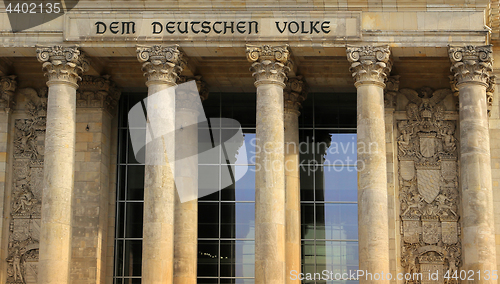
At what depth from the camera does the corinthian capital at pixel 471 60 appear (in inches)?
1503

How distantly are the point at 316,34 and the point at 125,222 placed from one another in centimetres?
1340

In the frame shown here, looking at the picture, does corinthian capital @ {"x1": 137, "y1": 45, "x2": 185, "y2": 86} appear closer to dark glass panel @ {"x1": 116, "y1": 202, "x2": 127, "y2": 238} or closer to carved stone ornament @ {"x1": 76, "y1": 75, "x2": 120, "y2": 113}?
carved stone ornament @ {"x1": 76, "y1": 75, "x2": 120, "y2": 113}

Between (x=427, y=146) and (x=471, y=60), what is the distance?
5.94 metres

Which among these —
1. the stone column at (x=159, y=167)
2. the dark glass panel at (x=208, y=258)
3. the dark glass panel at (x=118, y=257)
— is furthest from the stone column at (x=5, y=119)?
the dark glass panel at (x=208, y=258)

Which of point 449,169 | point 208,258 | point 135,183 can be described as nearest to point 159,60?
point 135,183

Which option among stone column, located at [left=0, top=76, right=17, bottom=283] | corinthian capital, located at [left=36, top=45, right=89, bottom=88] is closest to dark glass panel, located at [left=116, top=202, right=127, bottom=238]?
stone column, located at [left=0, top=76, right=17, bottom=283]

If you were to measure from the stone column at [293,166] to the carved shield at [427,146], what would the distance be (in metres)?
5.84

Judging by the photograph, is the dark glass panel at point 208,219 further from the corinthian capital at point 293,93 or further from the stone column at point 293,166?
the corinthian capital at point 293,93

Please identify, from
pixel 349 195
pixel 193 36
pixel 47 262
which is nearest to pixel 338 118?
pixel 349 195

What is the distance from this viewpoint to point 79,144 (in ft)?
141

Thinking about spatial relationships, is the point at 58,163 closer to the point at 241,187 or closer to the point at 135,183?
the point at 135,183

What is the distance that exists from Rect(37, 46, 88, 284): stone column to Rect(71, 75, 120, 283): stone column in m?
3.55

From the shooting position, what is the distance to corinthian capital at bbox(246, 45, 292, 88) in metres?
38.6

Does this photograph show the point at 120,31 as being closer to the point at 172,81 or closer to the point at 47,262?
the point at 172,81
